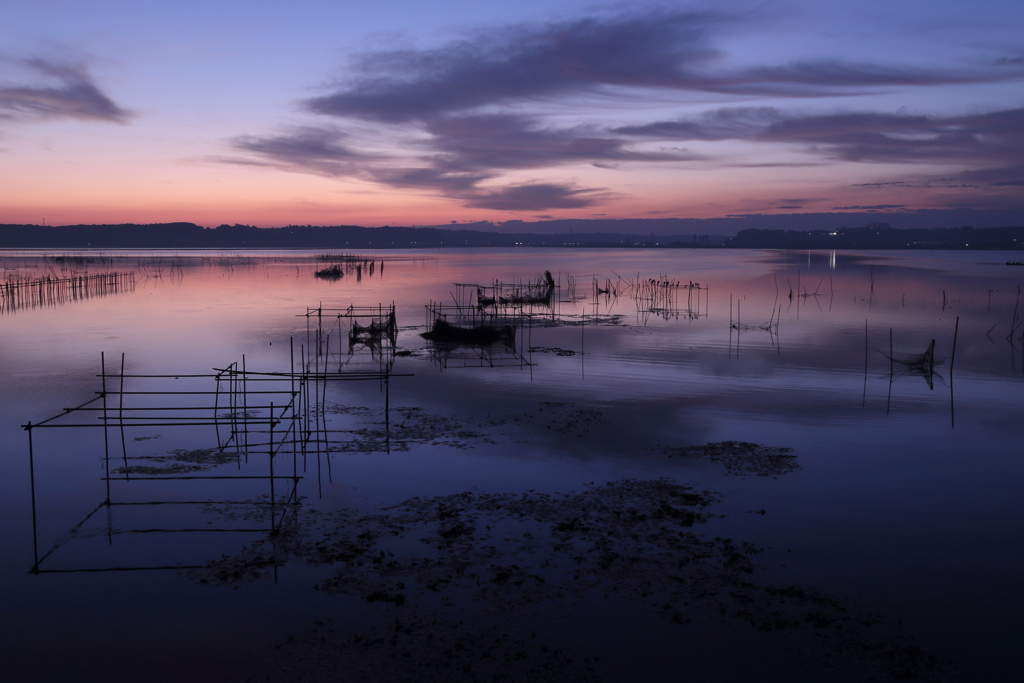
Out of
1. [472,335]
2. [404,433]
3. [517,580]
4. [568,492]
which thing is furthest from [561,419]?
[472,335]

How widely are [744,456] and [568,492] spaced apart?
11.6 ft

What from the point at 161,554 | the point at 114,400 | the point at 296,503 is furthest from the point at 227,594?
the point at 114,400

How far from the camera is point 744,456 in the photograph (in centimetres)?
1151

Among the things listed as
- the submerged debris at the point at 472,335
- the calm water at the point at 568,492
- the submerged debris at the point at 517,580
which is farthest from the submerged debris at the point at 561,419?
the submerged debris at the point at 472,335

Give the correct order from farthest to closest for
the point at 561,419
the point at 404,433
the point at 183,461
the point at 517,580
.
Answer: the point at 561,419
the point at 404,433
the point at 183,461
the point at 517,580

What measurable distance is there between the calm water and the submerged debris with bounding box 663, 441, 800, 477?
0.21 m

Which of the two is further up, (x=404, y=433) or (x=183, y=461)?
(x=404, y=433)

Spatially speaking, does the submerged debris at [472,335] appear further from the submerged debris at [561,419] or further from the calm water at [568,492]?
the submerged debris at [561,419]

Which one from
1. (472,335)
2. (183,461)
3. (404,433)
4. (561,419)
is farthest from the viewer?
(472,335)

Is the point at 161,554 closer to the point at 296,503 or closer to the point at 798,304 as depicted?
the point at 296,503

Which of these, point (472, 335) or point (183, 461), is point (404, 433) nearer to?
point (183, 461)

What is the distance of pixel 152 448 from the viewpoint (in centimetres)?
1197

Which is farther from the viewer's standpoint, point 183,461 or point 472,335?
point 472,335

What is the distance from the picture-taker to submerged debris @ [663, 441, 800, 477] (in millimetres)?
10844
